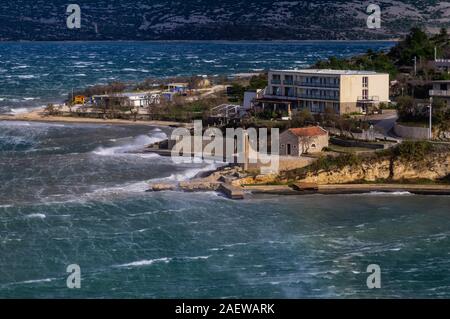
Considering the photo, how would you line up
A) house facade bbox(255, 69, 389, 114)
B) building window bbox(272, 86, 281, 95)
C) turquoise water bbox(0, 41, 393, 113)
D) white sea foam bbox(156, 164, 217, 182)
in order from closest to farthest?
white sea foam bbox(156, 164, 217, 182) → house facade bbox(255, 69, 389, 114) → building window bbox(272, 86, 281, 95) → turquoise water bbox(0, 41, 393, 113)

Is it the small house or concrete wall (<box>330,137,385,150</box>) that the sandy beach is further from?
concrete wall (<box>330,137,385,150</box>)

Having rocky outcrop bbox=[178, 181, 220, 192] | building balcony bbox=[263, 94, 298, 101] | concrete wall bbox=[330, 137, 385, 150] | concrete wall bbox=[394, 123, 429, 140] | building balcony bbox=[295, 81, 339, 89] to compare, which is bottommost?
rocky outcrop bbox=[178, 181, 220, 192]

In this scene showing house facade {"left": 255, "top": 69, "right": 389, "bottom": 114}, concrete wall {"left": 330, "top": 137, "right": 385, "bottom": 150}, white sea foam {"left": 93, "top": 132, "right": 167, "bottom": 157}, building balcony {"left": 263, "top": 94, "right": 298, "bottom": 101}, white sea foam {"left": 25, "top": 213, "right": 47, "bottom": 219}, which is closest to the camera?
white sea foam {"left": 25, "top": 213, "right": 47, "bottom": 219}

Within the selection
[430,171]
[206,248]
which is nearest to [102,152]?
[430,171]

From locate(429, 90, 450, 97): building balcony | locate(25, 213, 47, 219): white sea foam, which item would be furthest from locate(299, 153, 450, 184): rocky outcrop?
locate(25, 213, 47, 219): white sea foam

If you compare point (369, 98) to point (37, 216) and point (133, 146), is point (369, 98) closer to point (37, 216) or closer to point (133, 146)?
point (133, 146)

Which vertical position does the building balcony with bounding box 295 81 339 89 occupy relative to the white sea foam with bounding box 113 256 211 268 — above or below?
above
